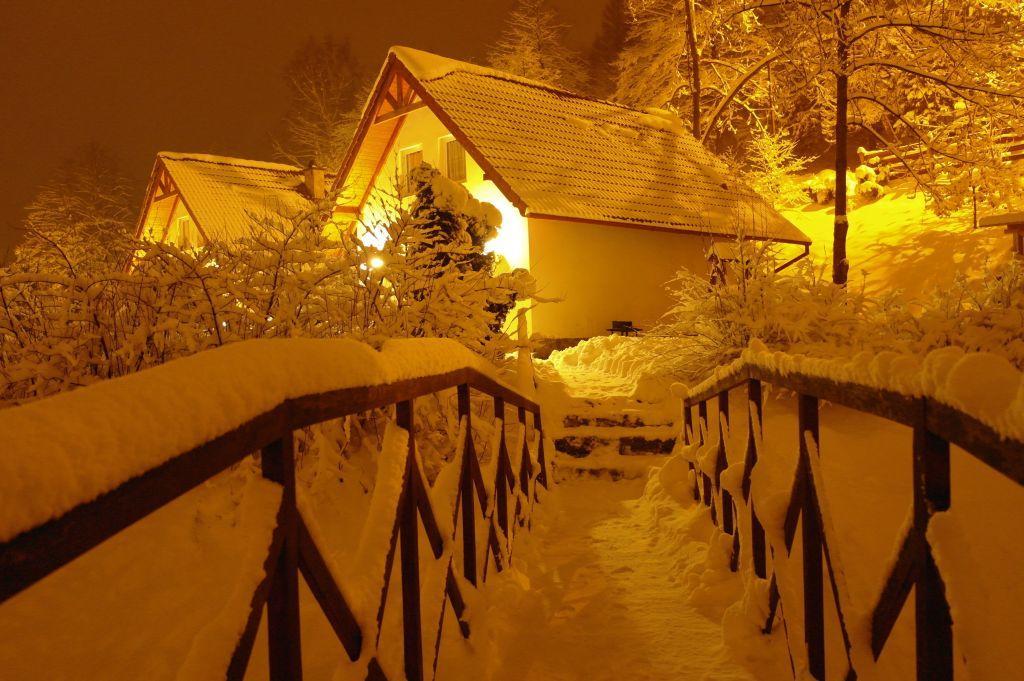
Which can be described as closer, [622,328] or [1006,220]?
[1006,220]

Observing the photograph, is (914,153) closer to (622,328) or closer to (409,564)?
(622,328)

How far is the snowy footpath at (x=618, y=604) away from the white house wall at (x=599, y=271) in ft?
25.3

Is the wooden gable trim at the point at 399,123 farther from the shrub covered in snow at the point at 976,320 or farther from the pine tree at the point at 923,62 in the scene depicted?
the shrub covered in snow at the point at 976,320

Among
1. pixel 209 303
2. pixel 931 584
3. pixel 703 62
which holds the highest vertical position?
pixel 703 62

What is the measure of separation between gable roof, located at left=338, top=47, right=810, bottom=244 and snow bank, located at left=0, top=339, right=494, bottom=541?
403 inches

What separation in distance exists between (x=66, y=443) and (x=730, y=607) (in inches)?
113

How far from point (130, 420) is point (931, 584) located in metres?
1.52

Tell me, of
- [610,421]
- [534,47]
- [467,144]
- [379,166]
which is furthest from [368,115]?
[534,47]

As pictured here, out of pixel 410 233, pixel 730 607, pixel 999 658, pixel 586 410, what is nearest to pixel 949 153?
pixel 586 410

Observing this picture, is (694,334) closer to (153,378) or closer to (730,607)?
(730,607)

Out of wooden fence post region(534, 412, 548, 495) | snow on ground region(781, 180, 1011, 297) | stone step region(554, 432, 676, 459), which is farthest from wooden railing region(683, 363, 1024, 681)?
snow on ground region(781, 180, 1011, 297)

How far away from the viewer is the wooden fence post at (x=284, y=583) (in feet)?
4.33

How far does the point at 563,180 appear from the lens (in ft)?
42.8

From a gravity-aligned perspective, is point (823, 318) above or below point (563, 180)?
below
